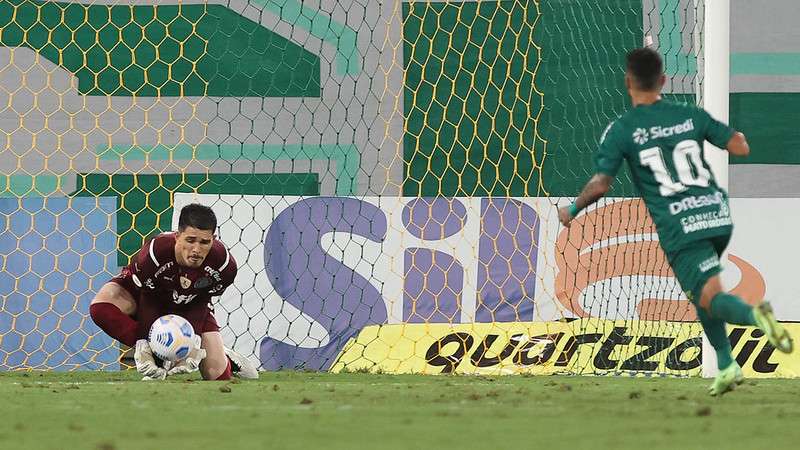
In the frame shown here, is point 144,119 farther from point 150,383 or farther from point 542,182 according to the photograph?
point 150,383

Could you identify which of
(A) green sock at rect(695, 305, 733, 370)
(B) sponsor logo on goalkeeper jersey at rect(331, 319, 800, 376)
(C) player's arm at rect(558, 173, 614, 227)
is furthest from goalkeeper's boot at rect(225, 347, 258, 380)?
(A) green sock at rect(695, 305, 733, 370)

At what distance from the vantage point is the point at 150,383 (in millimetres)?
6398

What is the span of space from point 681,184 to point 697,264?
32 centimetres

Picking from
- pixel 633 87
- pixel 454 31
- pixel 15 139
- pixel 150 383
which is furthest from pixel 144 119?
pixel 633 87

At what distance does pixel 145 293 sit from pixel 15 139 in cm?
299

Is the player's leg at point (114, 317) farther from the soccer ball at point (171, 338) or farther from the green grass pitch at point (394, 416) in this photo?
the green grass pitch at point (394, 416)

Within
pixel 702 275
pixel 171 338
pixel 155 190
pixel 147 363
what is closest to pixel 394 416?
pixel 702 275

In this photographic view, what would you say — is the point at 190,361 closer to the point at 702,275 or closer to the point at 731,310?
the point at 702,275

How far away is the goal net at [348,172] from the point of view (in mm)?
8547

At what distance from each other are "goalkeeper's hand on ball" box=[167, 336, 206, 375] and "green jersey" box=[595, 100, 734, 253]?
2.38 metres

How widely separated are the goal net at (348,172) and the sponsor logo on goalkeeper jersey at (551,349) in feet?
0.05

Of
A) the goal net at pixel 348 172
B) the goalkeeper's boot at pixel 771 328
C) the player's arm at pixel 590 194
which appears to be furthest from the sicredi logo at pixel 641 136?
the goal net at pixel 348 172

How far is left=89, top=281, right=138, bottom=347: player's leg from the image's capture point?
6.94 metres

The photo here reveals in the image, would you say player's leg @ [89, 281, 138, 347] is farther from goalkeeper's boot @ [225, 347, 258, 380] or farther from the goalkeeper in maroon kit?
goalkeeper's boot @ [225, 347, 258, 380]
